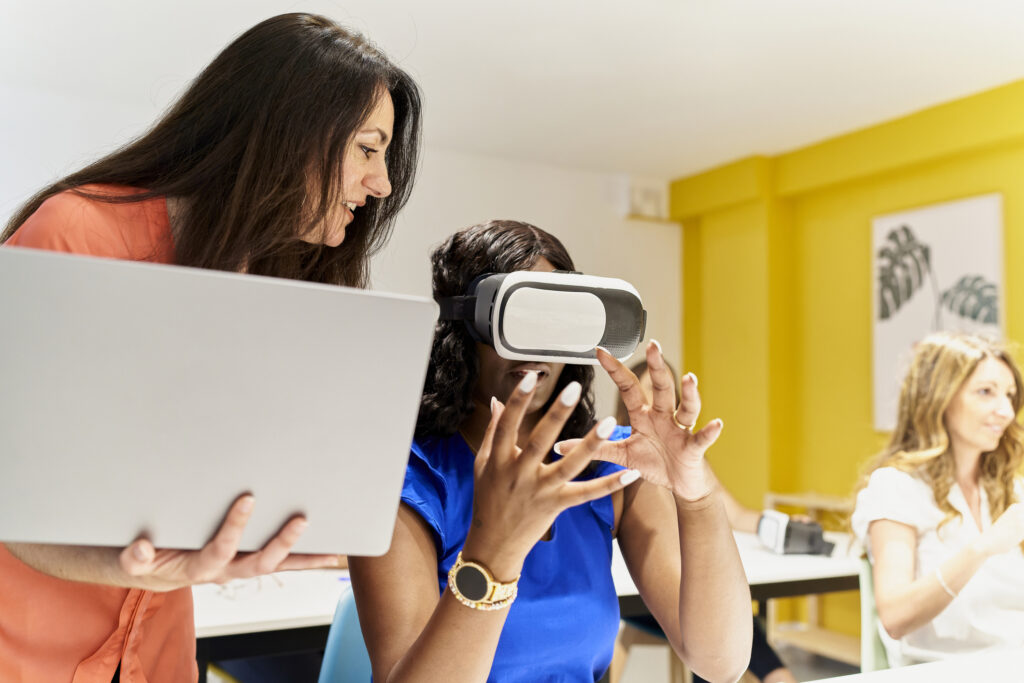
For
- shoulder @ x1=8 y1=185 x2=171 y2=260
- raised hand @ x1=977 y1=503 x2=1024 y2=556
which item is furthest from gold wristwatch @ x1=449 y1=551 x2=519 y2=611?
raised hand @ x1=977 y1=503 x2=1024 y2=556

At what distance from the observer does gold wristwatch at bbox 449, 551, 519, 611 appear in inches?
33.1

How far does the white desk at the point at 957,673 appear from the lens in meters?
1.28

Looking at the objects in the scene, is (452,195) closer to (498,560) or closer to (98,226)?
(98,226)

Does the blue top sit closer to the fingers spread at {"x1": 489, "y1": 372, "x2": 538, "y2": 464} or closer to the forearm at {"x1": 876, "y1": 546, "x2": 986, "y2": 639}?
the fingers spread at {"x1": 489, "y1": 372, "x2": 538, "y2": 464}

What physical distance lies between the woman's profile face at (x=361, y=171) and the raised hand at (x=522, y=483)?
1.11 ft

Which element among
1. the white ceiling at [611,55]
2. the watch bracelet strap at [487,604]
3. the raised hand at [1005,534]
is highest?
the white ceiling at [611,55]

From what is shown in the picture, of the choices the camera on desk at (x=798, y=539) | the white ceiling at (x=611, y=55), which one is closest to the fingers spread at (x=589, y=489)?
the camera on desk at (x=798, y=539)

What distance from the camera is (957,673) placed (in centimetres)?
134

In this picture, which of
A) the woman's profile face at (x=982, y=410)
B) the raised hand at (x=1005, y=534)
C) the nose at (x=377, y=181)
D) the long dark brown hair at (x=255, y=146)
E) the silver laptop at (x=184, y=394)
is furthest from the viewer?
the woman's profile face at (x=982, y=410)

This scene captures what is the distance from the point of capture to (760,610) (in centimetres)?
282

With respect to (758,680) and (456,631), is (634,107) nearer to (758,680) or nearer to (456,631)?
(758,680)

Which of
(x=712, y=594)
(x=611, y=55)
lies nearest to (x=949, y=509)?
(x=712, y=594)

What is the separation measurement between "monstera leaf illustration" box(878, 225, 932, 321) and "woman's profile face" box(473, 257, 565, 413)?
3.55m

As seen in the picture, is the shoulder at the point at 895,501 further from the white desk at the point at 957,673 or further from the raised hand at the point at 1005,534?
the white desk at the point at 957,673
